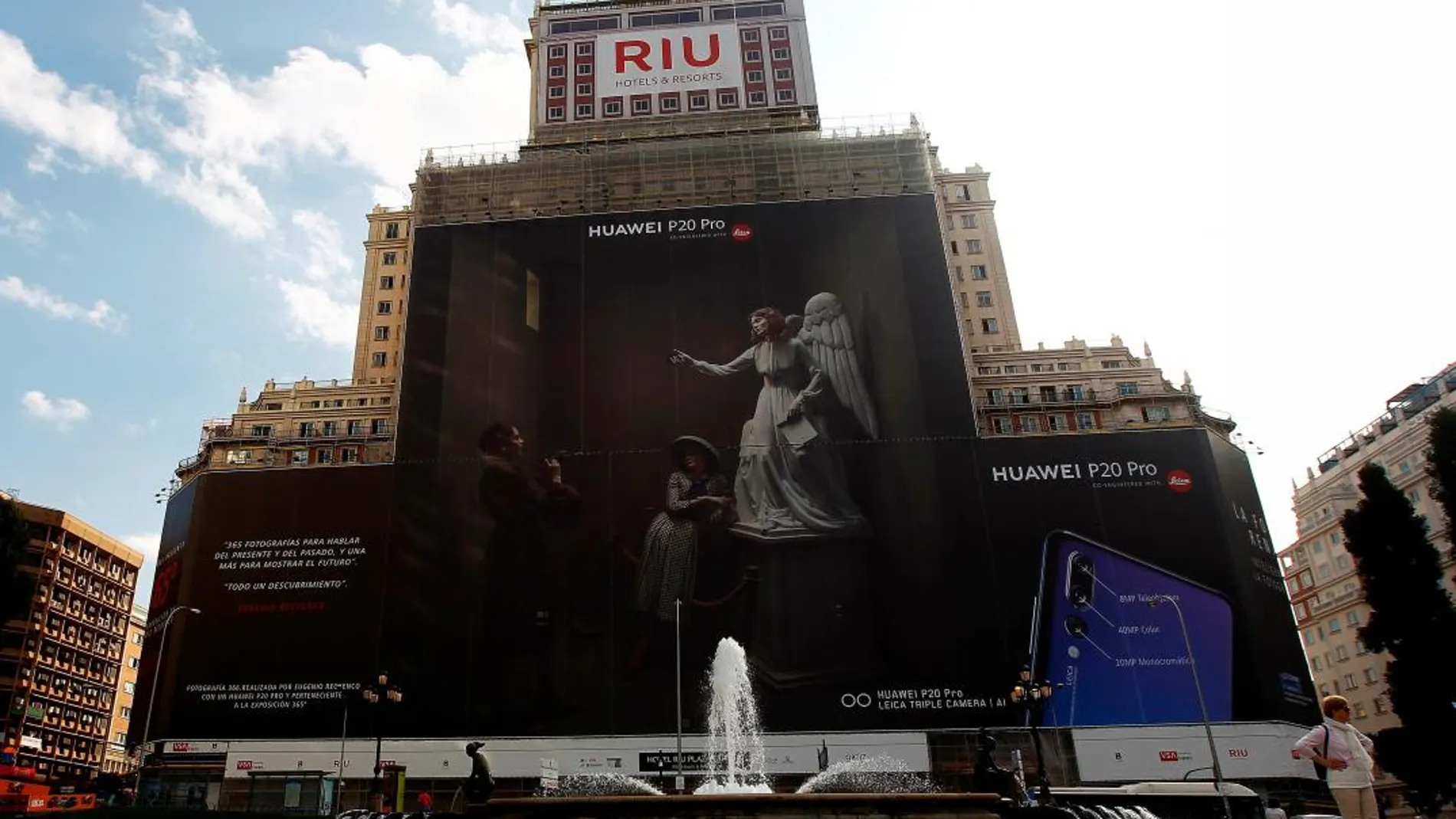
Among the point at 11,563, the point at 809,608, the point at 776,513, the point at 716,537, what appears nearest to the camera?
the point at 11,563

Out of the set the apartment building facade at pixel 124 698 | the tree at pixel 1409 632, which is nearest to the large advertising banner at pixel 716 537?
the tree at pixel 1409 632

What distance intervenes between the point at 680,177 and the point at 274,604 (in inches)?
980

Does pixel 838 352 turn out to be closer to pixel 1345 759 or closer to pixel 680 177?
pixel 680 177

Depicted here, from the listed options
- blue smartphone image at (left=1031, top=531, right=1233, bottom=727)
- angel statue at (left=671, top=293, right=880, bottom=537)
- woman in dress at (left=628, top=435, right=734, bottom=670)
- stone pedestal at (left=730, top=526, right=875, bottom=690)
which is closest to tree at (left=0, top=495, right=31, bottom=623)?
woman in dress at (left=628, top=435, right=734, bottom=670)

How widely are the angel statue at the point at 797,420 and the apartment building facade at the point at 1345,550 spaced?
29.9 m

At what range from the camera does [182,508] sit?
42.0m

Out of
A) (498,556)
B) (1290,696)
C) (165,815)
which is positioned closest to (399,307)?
(498,556)

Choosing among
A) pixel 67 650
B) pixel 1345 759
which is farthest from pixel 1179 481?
pixel 67 650

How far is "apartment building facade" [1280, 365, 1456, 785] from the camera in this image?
5544 cm

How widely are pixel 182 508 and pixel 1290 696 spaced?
43.4 meters

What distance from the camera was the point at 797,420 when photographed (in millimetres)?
39688

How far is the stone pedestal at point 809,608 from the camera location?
36125mm

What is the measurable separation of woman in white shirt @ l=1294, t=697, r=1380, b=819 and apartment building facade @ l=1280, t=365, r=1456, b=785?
162 feet

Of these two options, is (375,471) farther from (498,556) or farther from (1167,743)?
(1167,743)
